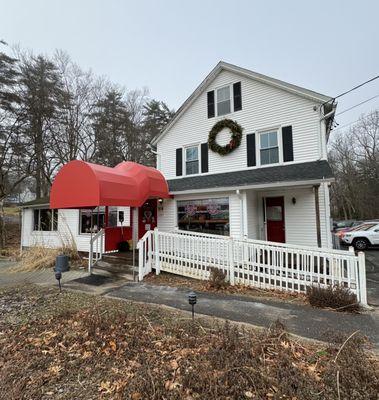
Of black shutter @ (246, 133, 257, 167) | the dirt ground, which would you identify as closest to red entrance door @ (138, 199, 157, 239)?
black shutter @ (246, 133, 257, 167)

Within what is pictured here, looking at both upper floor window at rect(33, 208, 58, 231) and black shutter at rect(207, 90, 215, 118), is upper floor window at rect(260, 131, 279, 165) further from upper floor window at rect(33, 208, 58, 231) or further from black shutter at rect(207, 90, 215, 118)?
upper floor window at rect(33, 208, 58, 231)

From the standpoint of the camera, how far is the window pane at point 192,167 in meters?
12.0

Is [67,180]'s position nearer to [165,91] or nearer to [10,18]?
[10,18]

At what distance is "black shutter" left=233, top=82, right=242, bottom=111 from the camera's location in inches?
436

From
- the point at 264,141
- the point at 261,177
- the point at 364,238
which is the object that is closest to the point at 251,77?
the point at 264,141

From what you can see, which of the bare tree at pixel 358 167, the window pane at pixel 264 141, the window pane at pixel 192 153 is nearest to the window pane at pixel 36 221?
the window pane at pixel 192 153

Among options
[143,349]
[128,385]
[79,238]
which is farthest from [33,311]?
[79,238]

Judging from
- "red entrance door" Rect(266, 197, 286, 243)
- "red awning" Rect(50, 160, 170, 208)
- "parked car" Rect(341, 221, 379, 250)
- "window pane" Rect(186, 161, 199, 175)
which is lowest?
"parked car" Rect(341, 221, 379, 250)

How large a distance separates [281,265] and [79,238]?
10.2m

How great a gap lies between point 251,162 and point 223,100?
3.31 m

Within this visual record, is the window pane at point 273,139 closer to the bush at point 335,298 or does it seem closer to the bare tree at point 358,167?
the bush at point 335,298

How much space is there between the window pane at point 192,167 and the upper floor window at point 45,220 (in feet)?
25.9

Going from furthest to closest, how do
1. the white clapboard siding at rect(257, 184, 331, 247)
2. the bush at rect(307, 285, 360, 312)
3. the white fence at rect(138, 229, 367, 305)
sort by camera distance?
1. the white clapboard siding at rect(257, 184, 331, 247)
2. the white fence at rect(138, 229, 367, 305)
3. the bush at rect(307, 285, 360, 312)

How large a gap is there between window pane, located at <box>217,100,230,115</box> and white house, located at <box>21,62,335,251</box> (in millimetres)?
45
